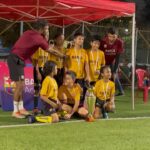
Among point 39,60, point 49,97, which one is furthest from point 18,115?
point 39,60

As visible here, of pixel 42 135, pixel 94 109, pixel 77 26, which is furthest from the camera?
pixel 77 26

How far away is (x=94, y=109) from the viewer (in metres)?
10.0

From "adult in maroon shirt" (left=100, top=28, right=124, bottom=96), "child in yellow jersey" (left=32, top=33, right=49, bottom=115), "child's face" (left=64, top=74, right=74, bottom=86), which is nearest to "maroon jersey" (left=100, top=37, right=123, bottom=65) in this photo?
"adult in maroon shirt" (left=100, top=28, right=124, bottom=96)

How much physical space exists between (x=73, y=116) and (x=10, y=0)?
11.3ft

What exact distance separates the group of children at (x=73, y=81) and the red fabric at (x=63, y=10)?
706 mm

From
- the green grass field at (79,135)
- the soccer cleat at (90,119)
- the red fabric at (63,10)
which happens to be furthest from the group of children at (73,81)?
the red fabric at (63,10)

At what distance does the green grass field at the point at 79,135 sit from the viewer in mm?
6712

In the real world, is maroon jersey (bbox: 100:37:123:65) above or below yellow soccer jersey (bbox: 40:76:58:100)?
above

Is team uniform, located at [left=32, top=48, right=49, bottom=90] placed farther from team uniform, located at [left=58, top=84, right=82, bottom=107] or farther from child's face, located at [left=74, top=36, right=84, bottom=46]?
team uniform, located at [left=58, top=84, right=82, bottom=107]

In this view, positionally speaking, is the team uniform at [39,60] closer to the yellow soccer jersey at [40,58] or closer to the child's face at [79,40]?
the yellow soccer jersey at [40,58]

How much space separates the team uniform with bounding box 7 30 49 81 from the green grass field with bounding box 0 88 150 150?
91 centimetres

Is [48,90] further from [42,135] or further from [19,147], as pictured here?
[19,147]

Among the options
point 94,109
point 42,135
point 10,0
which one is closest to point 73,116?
point 94,109

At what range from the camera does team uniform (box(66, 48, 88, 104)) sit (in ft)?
35.3
